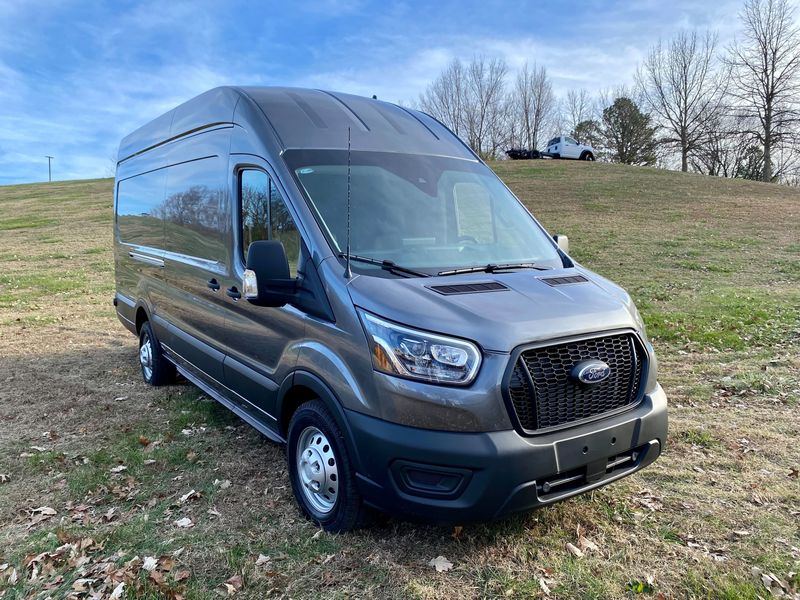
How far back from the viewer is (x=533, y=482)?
286 cm

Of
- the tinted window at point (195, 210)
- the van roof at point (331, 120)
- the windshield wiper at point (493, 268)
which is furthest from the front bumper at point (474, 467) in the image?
the tinted window at point (195, 210)

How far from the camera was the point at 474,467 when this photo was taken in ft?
9.18

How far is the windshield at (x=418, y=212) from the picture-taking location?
11.7 ft

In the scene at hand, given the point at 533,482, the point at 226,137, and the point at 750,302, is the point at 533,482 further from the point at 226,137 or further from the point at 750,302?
the point at 750,302

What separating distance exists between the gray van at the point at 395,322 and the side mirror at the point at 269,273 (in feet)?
0.04

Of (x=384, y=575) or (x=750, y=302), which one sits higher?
(x=750, y=302)

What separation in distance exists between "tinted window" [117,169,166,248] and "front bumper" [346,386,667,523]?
3899 millimetres

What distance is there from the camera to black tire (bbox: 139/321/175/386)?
6320 mm

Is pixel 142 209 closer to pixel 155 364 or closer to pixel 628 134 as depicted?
pixel 155 364

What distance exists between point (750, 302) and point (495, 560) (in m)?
8.73

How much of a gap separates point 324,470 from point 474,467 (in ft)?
3.36

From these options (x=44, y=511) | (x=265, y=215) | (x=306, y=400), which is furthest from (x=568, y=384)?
(x=44, y=511)

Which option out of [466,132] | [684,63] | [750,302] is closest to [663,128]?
[684,63]

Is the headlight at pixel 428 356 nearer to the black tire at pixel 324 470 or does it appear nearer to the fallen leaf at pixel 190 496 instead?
the black tire at pixel 324 470
